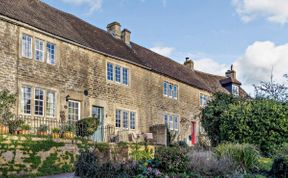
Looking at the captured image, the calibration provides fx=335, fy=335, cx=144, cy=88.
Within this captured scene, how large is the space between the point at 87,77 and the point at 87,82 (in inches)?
12.5

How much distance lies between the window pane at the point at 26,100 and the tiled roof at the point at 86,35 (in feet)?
11.2

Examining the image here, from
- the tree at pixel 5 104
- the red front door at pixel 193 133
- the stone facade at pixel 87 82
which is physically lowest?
the red front door at pixel 193 133

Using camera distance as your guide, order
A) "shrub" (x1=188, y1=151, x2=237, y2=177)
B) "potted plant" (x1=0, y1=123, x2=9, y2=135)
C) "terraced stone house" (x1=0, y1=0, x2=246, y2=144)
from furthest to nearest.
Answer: "terraced stone house" (x1=0, y1=0, x2=246, y2=144) → "potted plant" (x1=0, y1=123, x2=9, y2=135) → "shrub" (x1=188, y1=151, x2=237, y2=177)

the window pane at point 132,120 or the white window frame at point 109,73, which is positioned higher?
the white window frame at point 109,73

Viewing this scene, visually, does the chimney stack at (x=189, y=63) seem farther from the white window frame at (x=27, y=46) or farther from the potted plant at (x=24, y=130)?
the potted plant at (x=24, y=130)

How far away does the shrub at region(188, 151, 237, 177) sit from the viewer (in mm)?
9508

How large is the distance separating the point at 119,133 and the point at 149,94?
5303 millimetres

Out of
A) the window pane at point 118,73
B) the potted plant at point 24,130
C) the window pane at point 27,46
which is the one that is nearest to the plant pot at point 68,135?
the potted plant at point 24,130

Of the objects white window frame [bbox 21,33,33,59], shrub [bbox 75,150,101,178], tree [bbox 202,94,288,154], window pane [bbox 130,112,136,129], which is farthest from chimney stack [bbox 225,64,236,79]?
shrub [bbox 75,150,101,178]

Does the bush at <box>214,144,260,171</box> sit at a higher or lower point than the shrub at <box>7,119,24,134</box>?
lower

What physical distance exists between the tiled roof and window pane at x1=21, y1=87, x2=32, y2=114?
134 inches

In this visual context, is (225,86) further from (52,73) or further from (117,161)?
(117,161)

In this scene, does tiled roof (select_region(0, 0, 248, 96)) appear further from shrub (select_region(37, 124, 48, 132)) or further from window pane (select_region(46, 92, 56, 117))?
shrub (select_region(37, 124, 48, 132))

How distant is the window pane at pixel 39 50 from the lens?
58.5 feet
